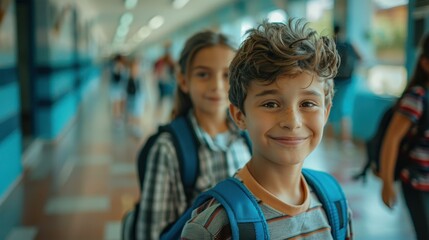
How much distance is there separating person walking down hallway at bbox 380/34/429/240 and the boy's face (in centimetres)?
116

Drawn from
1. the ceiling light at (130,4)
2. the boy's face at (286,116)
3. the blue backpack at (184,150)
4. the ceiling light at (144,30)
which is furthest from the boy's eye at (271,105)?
the ceiling light at (144,30)

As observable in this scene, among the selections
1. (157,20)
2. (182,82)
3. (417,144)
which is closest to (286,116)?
(182,82)

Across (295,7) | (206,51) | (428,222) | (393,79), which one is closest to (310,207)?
(206,51)

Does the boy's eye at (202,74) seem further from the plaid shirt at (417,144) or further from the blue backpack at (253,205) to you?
the plaid shirt at (417,144)

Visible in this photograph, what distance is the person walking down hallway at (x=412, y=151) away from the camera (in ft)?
6.68

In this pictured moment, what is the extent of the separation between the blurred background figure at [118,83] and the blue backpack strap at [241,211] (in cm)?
882

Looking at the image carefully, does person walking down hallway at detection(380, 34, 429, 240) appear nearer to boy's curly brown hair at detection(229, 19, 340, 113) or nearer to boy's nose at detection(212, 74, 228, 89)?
boy's nose at detection(212, 74, 228, 89)

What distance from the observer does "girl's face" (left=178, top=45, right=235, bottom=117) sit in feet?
5.80

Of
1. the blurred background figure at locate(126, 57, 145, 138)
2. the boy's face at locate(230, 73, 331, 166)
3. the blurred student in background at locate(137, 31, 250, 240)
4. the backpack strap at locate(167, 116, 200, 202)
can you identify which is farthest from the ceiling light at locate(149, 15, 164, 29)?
the boy's face at locate(230, 73, 331, 166)

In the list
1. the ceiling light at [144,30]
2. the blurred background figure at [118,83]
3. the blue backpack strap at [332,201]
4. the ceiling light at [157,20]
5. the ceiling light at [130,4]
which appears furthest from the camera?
the ceiling light at [144,30]

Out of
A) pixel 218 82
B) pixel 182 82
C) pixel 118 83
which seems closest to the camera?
pixel 218 82

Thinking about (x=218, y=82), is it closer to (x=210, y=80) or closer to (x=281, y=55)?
(x=210, y=80)

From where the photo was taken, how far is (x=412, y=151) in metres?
2.11

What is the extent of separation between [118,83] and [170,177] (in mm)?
8165
